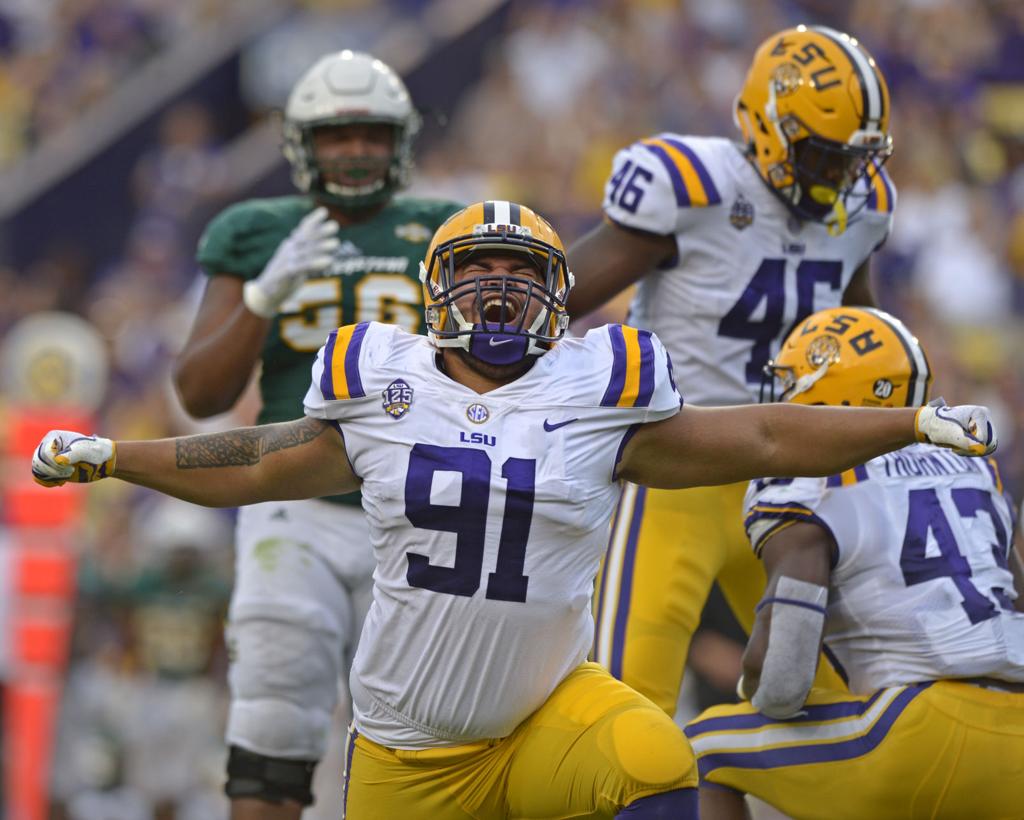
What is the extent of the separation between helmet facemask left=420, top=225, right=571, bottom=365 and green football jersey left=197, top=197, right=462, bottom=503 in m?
1.24

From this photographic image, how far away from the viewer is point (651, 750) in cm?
365

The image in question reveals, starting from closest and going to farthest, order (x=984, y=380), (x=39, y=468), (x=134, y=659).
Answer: (x=39, y=468), (x=134, y=659), (x=984, y=380)

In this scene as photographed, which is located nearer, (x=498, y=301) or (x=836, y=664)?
(x=498, y=301)

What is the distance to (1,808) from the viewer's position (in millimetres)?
8195

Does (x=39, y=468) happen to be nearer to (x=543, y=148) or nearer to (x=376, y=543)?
(x=376, y=543)

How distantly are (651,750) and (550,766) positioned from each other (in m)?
0.24

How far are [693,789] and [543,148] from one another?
788 cm

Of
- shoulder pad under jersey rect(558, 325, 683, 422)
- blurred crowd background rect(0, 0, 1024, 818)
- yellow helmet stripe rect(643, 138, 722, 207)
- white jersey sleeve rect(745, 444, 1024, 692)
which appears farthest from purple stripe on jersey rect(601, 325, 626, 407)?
blurred crowd background rect(0, 0, 1024, 818)

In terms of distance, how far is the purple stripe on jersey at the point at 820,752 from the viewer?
13.6 ft

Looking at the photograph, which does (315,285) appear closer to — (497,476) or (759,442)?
(497,476)

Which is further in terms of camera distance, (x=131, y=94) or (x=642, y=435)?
(x=131, y=94)

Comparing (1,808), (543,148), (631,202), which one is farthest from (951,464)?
(543,148)

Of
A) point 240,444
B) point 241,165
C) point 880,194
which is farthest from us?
point 241,165

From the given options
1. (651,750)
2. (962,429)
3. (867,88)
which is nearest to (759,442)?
(962,429)
